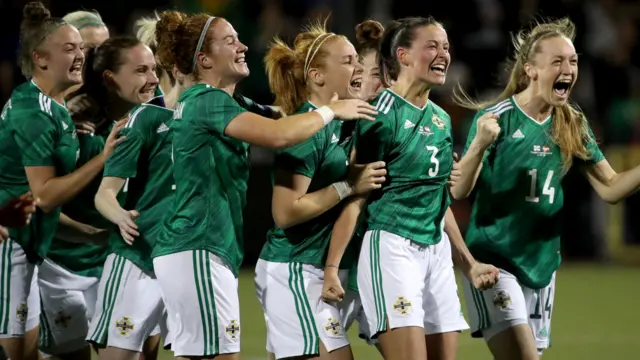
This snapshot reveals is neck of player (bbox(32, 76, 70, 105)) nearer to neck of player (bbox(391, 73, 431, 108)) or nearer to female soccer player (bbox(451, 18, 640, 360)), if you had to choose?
neck of player (bbox(391, 73, 431, 108))

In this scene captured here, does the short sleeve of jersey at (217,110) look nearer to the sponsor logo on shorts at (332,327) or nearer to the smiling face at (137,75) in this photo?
the sponsor logo on shorts at (332,327)

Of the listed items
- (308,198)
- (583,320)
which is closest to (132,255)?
(308,198)

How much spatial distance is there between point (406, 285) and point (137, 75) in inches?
82.6

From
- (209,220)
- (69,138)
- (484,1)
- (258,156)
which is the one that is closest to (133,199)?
(69,138)

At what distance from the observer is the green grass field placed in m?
9.36

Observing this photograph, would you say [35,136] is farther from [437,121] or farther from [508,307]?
[508,307]

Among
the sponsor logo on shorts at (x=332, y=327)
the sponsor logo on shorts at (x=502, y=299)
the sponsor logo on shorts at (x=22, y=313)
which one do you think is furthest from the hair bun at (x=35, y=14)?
the sponsor logo on shorts at (x=502, y=299)

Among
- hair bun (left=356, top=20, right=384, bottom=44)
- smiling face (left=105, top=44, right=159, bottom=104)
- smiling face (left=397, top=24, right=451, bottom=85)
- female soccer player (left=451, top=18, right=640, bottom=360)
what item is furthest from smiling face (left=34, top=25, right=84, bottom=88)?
female soccer player (left=451, top=18, right=640, bottom=360)

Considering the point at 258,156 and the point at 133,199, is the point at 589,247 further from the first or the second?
the point at 133,199

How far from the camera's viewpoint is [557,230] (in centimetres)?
673

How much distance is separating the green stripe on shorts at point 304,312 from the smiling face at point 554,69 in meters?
1.91

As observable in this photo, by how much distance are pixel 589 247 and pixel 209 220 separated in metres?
11.0

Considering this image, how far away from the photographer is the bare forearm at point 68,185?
6105mm

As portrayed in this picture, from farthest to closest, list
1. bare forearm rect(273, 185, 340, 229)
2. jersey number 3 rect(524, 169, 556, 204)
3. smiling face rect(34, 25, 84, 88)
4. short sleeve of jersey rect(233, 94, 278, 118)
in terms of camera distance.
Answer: jersey number 3 rect(524, 169, 556, 204), smiling face rect(34, 25, 84, 88), short sleeve of jersey rect(233, 94, 278, 118), bare forearm rect(273, 185, 340, 229)
